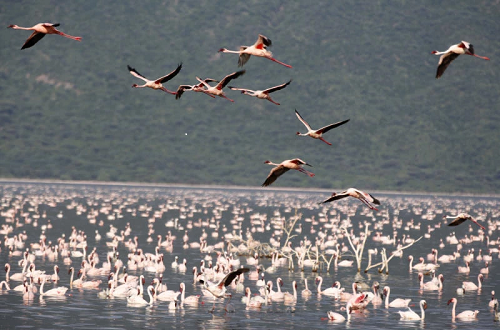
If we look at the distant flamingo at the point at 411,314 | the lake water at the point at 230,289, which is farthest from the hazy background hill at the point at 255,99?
the distant flamingo at the point at 411,314

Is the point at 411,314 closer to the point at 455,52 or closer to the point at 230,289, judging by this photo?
the point at 230,289

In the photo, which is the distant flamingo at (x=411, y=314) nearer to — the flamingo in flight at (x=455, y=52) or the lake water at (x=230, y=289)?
the lake water at (x=230, y=289)

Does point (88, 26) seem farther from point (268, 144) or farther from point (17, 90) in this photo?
point (268, 144)

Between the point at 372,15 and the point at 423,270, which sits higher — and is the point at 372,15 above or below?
above

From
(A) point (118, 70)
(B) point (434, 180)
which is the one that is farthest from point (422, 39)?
(A) point (118, 70)

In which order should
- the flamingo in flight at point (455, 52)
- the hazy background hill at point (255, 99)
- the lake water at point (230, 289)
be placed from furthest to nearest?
1. the hazy background hill at point (255, 99)
2. the lake water at point (230, 289)
3. the flamingo in flight at point (455, 52)

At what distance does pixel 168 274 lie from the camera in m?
30.0

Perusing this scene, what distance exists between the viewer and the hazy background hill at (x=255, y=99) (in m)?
96.3

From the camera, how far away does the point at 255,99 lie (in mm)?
110812

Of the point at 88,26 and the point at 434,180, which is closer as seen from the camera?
the point at 434,180

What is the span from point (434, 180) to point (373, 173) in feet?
21.7

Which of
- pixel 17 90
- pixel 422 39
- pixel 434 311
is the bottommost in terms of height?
pixel 434 311

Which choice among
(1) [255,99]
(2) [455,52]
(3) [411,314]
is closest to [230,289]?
(3) [411,314]

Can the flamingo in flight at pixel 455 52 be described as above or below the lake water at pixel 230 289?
above
